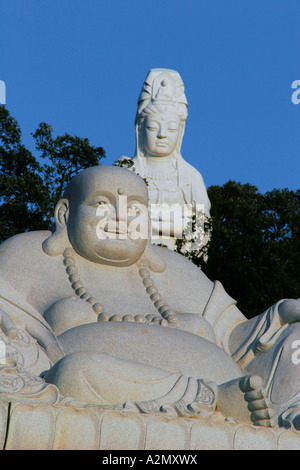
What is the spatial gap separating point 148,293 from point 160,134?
35.8ft

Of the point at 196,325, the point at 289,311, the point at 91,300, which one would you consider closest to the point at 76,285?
the point at 91,300

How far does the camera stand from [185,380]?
17.4 ft

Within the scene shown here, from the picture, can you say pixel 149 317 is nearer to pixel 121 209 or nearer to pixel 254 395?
pixel 121 209

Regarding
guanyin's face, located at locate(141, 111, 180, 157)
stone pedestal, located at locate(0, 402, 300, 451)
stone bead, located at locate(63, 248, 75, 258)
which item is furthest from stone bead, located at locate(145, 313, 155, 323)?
guanyin's face, located at locate(141, 111, 180, 157)

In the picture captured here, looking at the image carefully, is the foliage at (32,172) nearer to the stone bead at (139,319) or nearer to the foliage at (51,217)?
the foliage at (51,217)

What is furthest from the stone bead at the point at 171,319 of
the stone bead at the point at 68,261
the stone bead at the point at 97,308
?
the stone bead at the point at 68,261

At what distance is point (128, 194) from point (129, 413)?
244 centimetres

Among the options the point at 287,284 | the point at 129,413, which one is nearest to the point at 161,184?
the point at 287,284

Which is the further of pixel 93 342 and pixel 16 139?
pixel 16 139

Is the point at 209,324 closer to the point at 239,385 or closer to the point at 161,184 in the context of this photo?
the point at 239,385

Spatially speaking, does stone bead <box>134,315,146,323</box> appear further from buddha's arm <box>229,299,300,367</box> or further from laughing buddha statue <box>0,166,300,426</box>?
buddha's arm <box>229,299,300,367</box>

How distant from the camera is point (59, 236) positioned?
22.7 feet

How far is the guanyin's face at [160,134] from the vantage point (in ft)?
57.2
